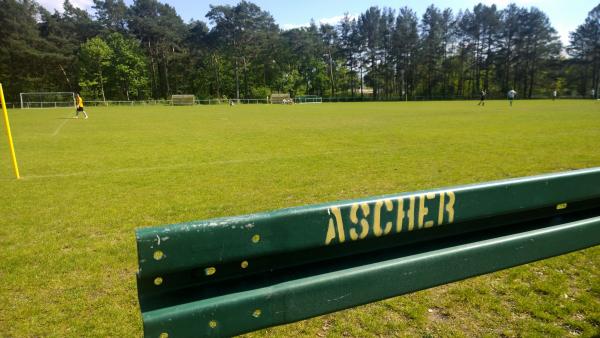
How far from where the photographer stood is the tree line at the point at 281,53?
234 ft

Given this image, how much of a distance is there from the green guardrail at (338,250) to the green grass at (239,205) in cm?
122

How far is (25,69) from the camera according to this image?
64812 mm

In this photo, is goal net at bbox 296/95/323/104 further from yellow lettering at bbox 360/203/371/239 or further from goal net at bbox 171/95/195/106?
yellow lettering at bbox 360/203/371/239

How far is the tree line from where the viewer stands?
71188 millimetres

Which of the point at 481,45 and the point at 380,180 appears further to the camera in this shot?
the point at 481,45

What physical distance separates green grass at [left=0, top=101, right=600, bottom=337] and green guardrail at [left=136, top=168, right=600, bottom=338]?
1.22m

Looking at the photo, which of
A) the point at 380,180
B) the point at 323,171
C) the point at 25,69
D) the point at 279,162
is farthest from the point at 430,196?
the point at 25,69

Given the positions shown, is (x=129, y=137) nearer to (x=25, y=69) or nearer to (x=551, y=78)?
(x=25, y=69)

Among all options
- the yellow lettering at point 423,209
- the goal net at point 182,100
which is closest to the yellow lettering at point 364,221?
the yellow lettering at point 423,209

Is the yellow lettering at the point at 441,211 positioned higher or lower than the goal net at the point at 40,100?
lower

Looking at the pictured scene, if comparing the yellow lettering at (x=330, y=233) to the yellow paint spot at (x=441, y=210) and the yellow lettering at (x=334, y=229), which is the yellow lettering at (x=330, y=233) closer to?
the yellow lettering at (x=334, y=229)

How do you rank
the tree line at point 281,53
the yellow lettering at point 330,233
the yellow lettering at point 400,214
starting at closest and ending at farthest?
1. the yellow lettering at point 330,233
2. the yellow lettering at point 400,214
3. the tree line at point 281,53

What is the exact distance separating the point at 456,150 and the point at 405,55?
8867cm

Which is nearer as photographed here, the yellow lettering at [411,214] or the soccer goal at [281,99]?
the yellow lettering at [411,214]
